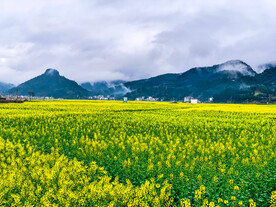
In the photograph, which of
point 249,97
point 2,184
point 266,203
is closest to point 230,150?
point 266,203

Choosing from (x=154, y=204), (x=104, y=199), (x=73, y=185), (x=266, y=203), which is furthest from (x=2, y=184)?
(x=266, y=203)

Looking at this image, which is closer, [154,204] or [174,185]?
[154,204]

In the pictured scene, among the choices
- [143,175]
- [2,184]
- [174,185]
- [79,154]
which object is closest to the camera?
[2,184]

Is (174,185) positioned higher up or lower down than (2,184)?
lower down

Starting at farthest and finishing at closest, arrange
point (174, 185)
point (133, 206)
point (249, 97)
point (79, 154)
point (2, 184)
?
1. point (249, 97)
2. point (79, 154)
3. point (174, 185)
4. point (2, 184)
5. point (133, 206)

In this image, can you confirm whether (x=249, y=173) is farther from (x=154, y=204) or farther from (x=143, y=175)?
(x=154, y=204)

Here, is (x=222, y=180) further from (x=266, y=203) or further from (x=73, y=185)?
(x=73, y=185)

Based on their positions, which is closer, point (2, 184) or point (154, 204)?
point (154, 204)

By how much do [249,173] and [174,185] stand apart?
3.25 meters

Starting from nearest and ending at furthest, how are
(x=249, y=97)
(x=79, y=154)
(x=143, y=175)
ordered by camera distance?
(x=143, y=175)
(x=79, y=154)
(x=249, y=97)

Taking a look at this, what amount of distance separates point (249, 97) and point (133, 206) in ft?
686

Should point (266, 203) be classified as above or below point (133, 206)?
below

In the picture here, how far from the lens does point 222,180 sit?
819 cm

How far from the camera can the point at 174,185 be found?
793 centimetres
